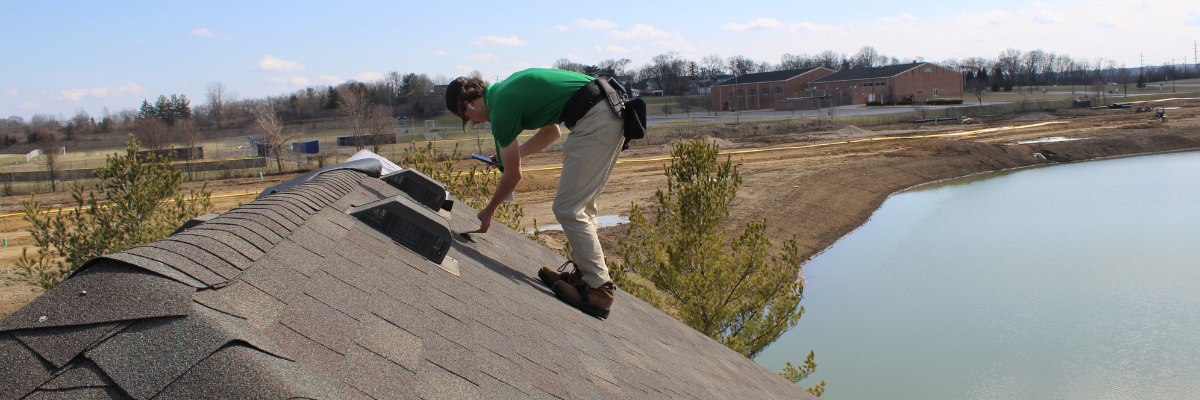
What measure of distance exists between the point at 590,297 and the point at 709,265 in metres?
4.29

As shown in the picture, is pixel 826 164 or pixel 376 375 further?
pixel 826 164

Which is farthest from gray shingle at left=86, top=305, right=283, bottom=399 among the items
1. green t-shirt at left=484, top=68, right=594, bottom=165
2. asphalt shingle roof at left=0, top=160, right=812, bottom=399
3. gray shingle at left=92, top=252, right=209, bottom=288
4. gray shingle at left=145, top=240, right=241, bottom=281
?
green t-shirt at left=484, top=68, right=594, bottom=165

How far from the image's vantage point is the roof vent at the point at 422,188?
5.28 m

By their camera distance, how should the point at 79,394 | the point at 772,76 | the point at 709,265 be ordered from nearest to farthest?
the point at 79,394 → the point at 709,265 → the point at 772,76

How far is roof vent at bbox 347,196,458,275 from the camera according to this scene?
11.6ft

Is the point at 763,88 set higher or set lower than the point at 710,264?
higher

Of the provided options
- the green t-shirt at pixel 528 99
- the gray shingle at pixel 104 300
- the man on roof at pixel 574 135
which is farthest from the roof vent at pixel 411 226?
the gray shingle at pixel 104 300

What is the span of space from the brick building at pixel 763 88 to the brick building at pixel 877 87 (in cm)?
98

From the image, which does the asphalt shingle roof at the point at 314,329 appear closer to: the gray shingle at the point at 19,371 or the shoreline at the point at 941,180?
the gray shingle at the point at 19,371

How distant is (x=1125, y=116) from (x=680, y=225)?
5654cm

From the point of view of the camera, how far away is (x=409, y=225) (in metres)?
3.65

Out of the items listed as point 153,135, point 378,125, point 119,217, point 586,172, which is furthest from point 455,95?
point 378,125

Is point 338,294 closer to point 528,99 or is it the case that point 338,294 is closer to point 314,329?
point 314,329

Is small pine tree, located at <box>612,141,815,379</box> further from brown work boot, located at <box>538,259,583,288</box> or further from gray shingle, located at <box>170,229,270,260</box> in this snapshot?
gray shingle, located at <box>170,229,270,260</box>
